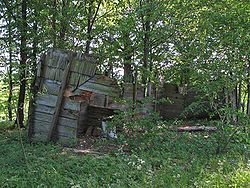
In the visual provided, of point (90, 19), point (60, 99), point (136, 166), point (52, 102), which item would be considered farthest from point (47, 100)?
point (90, 19)

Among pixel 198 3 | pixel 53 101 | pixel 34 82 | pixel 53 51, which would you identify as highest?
pixel 198 3

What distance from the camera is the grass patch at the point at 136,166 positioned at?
4.12 meters

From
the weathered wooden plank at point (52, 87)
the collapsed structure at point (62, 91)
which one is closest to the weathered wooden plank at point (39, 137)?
the collapsed structure at point (62, 91)

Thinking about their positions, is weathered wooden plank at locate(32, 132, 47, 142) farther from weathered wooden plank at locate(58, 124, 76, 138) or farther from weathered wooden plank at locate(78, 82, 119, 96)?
weathered wooden plank at locate(78, 82, 119, 96)

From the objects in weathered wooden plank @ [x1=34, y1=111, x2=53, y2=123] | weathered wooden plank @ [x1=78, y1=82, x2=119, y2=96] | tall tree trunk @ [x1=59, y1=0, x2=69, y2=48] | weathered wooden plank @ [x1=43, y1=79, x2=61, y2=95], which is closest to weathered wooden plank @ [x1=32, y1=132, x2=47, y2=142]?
weathered wooden plank @ [x1=34, y1=111, x2=53, y2=123]

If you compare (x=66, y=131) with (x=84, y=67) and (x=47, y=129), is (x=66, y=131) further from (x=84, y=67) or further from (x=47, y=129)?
(x=84, y=67)

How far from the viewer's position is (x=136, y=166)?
16.0ft

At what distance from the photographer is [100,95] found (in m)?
7.64

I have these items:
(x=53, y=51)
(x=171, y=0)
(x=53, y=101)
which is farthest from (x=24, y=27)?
(x=171, y=0)

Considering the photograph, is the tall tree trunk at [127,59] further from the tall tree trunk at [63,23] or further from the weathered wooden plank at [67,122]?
the weathered wooden plank at [67,122]

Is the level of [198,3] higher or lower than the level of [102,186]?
higher

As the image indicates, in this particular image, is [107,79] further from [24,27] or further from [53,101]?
[24,27]

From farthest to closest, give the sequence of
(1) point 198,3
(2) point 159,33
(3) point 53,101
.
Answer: (2) point 159,33
(1) point 198,3
(3) point 53,101

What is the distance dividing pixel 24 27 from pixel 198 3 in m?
5.31
